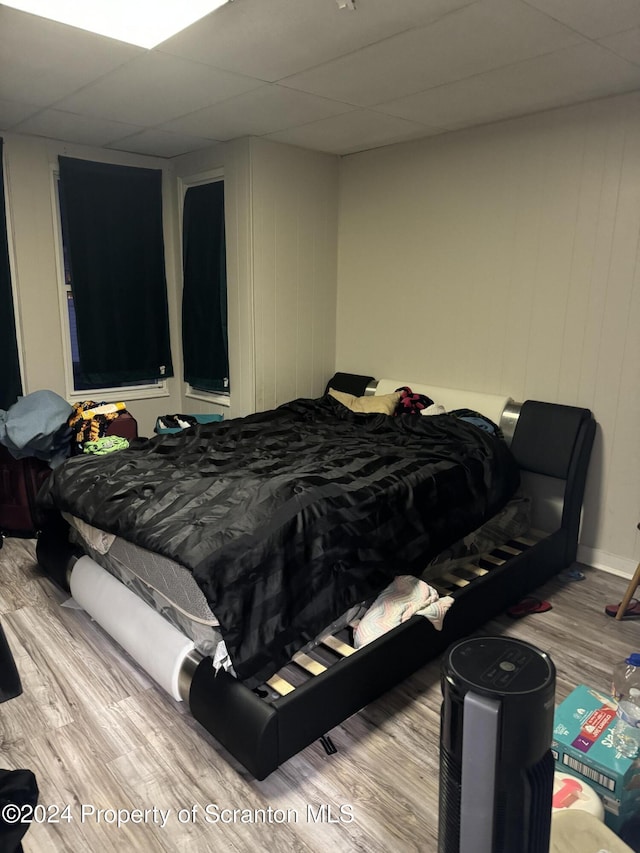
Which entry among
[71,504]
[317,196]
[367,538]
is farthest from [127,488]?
[317,196]

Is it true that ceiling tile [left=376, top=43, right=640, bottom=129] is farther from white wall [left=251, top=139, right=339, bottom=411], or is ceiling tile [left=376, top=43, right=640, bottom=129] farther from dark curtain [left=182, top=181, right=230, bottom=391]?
dark curtain [left=182, top=181, right=230, bottom=391]

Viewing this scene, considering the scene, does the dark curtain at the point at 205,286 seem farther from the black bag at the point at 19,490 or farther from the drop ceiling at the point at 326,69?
the black bag at the point at 19,490

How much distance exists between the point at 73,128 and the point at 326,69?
74.7 inches

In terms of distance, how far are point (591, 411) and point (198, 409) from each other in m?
2.88

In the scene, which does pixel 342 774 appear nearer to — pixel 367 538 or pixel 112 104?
pixel 367 538

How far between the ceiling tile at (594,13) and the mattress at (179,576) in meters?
2.14

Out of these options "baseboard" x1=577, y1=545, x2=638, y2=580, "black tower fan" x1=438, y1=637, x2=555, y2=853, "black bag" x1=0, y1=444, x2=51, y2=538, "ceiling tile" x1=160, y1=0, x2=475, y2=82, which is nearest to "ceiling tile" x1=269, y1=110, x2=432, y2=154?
"ceiling tile" x1=160, y1=0, x2=475, y2=82

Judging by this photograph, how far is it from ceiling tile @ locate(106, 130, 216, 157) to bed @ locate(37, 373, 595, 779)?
75.5 inches

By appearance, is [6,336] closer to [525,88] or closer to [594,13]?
[525,88]

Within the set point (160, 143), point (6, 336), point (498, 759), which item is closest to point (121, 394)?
point (6, 336)

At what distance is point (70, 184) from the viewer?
13.6 feet

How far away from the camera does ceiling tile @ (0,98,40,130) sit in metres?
3.33

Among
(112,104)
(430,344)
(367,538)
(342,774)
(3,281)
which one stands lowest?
(342,774)

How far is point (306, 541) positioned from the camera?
2209mm
